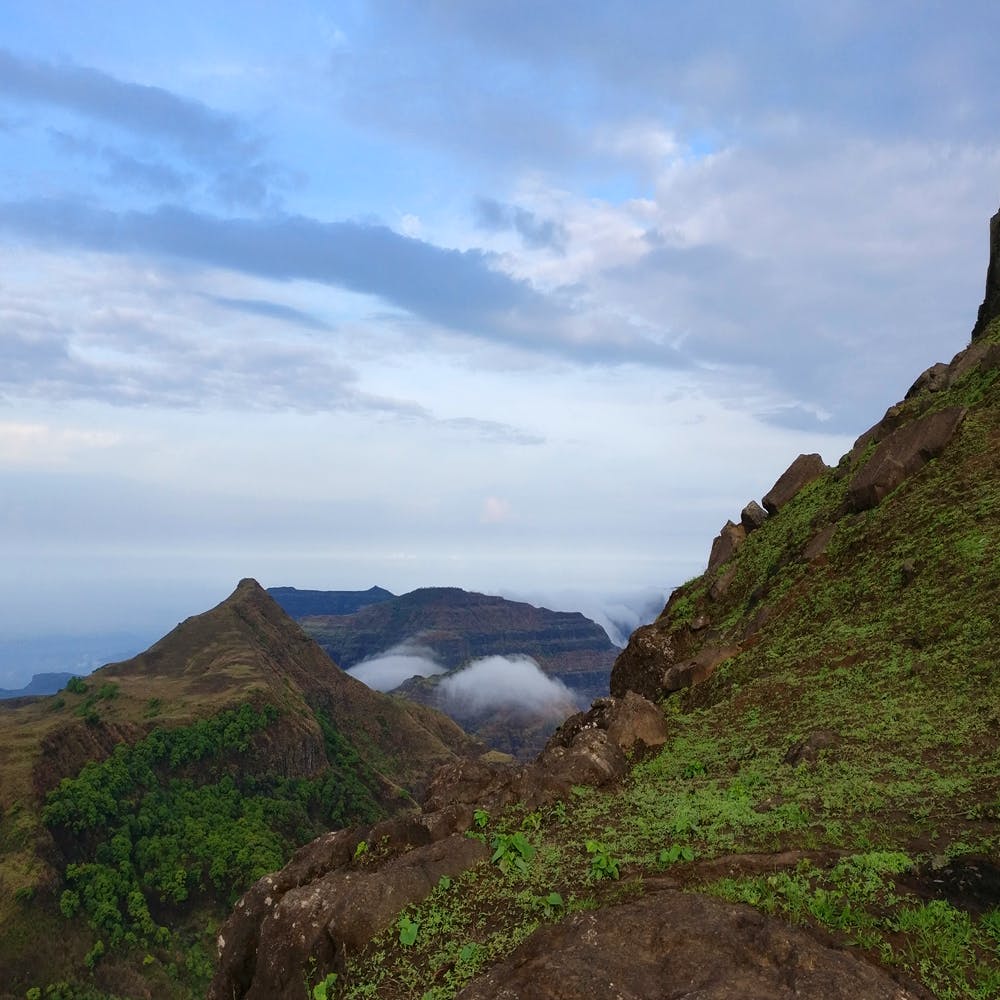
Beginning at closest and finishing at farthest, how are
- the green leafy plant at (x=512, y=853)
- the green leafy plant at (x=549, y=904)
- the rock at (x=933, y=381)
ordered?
the green leafy plant at (x=549, y=904)
the green leafy plant at (x=512, y=853)
the rock at (x=933, y=381)

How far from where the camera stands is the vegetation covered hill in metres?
9.09

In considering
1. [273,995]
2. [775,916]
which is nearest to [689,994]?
[775,916]

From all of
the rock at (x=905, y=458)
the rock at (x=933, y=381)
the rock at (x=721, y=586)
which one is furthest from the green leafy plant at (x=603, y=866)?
the rock at (x=933, y=381)

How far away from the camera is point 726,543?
39.5 metres

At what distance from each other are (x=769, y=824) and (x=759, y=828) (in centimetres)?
24

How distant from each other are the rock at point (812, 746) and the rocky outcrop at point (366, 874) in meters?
4.37

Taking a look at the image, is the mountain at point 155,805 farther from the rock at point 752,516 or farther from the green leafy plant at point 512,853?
the green leafy plant at point 512,853

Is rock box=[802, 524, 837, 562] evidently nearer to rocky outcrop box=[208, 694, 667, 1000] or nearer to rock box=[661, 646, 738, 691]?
rock box=[661, 646, 738, 691]

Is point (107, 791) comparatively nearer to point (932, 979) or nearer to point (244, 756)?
point (244, 756)

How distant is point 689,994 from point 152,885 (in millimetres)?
126687

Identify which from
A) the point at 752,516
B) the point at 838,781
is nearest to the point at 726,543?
the point at 752,516

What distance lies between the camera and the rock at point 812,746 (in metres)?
17.5

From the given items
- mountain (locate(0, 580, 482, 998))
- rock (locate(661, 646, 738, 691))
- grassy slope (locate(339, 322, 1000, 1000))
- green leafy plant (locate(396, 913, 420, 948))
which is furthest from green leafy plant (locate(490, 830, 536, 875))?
mountain (locate(0, 580, 482, 998))

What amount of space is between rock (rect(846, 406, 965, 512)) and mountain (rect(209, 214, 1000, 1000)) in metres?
0.08
